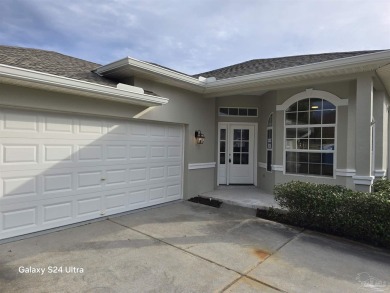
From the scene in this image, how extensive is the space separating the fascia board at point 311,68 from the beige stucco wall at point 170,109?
3.15 feet

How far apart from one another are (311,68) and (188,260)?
15.3 feet

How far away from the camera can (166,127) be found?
269 inches

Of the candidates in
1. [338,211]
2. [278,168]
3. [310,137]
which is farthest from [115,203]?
[310,137]

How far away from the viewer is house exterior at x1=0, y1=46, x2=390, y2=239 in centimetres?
430

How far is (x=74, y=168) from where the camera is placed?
16.2 ft

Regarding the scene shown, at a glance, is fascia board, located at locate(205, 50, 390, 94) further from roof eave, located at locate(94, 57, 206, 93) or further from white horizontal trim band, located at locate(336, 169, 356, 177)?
white horizontal trim band, located at locate(336, 169, 356, 177)

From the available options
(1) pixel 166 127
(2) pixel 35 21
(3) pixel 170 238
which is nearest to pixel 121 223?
(3) pixel 170 238

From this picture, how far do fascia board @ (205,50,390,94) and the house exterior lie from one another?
2 cm

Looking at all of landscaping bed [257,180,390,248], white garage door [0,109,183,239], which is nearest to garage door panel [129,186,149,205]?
white garage door [0,109,183,239]

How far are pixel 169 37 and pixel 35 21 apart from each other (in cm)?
430

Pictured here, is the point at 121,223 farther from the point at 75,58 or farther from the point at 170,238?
the point at 75,58

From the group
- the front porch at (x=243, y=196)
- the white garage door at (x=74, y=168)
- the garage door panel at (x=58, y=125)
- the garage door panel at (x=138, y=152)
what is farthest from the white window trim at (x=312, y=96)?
the garage door panel at (x=58, y=125)

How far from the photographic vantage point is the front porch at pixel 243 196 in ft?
21.4

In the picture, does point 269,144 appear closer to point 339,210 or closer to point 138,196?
point 339,210
